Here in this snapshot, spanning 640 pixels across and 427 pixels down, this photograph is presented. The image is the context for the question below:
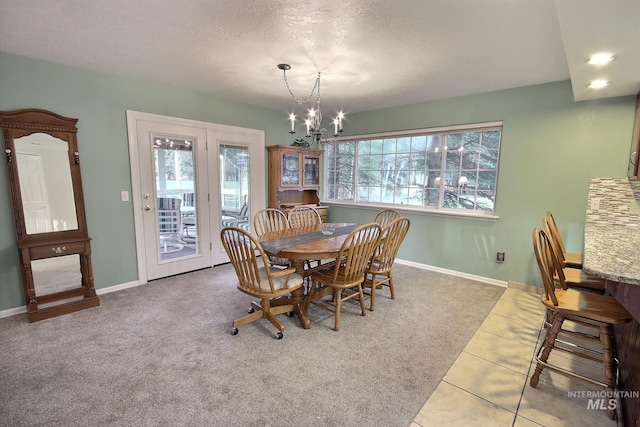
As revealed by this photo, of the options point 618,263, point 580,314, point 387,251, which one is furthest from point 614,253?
point 387,251

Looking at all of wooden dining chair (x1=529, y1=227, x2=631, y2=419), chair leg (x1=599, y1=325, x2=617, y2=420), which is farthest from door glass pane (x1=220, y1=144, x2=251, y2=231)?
chair leg (x1=599, y1=325, x2=617, y2=420)

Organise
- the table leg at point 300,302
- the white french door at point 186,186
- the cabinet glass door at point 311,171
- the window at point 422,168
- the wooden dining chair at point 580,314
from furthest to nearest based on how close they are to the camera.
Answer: the cabinet glass door at point 311,171
the window at point 422,168
the white french door at point 186,186
the table leg at point 300,302
the wooden dining chair at point 580,314

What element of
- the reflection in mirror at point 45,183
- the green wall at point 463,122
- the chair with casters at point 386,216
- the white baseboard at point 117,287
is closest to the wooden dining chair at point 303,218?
the chair with casters at point 386,216

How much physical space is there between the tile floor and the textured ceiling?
6.81 feet

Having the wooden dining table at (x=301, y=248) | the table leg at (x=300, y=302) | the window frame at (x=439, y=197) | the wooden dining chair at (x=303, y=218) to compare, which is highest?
the window frame at (x=439, y=197)

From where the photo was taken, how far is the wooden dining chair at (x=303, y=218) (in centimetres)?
360

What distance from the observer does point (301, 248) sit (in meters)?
2.39

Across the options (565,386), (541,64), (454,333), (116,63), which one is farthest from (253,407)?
(541,64)

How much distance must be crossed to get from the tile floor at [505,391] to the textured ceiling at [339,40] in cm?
208

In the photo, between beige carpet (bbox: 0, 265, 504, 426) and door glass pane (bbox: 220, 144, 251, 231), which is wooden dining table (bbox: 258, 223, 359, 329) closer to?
beige carpet (bbox: 0, 265, 504, 426)

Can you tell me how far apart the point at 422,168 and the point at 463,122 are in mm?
784

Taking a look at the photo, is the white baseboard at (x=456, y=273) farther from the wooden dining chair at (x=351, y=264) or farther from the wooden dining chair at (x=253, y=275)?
the wooden dining chair at (x=253, y=275)

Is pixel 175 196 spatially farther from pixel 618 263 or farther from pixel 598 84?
pixel 598 84

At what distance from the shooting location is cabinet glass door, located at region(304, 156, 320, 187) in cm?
494
